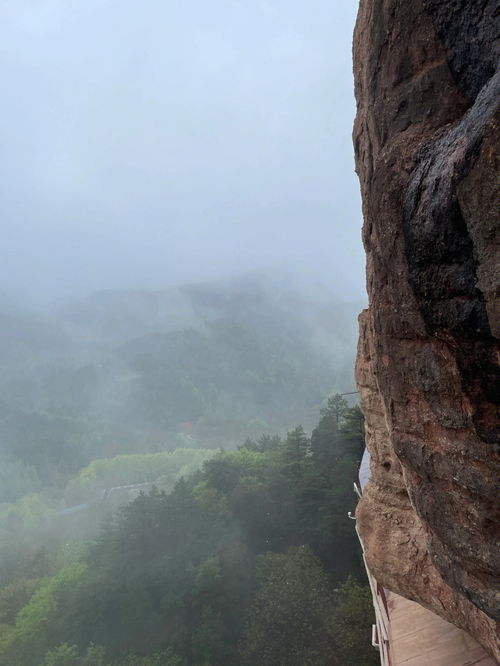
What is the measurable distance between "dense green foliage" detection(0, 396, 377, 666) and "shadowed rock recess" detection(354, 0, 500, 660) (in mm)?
19662

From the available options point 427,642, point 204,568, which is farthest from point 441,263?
point 204,568

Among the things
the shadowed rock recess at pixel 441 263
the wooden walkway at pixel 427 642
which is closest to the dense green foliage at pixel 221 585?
the wooden walkway at pixel 427 642

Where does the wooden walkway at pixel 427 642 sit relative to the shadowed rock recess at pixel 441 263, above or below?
below

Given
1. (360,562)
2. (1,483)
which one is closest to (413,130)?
(360,562)

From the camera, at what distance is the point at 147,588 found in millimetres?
28203

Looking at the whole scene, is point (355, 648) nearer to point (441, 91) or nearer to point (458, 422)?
point (458, 422)

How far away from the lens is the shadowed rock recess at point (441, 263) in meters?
2.63

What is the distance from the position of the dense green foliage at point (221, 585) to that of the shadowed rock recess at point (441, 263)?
19.7 meters

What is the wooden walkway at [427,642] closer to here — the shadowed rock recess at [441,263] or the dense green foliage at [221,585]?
the shadowed rock recess at [441,263]

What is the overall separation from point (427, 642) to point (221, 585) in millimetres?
24002

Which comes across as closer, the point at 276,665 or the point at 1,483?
the point at 276,665

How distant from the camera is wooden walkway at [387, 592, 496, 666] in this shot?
5.77 metres

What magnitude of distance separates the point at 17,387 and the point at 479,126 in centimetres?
13707

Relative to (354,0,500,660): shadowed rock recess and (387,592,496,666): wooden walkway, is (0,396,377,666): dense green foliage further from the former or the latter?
(354,0,500,660): shadowed rock recess
